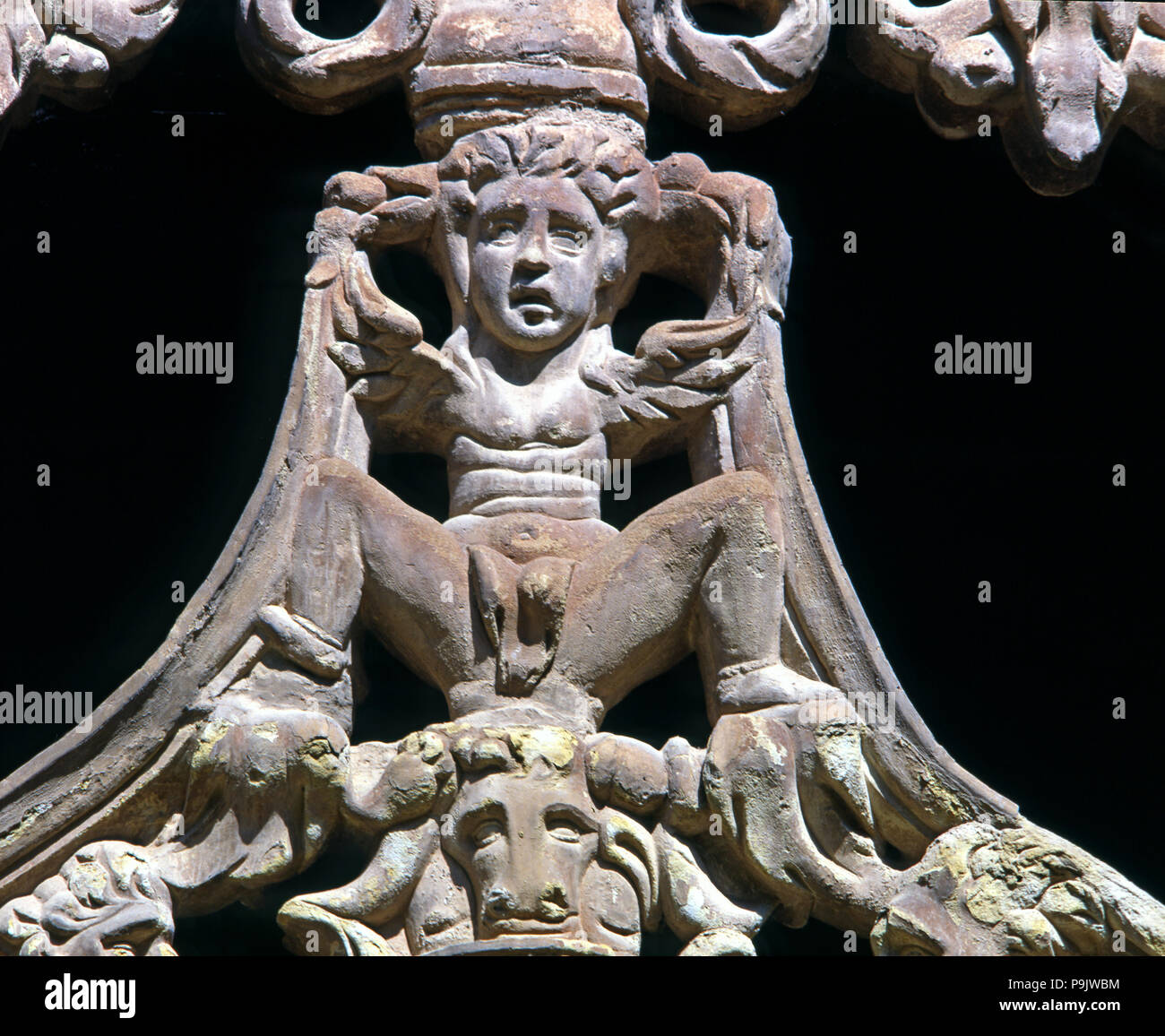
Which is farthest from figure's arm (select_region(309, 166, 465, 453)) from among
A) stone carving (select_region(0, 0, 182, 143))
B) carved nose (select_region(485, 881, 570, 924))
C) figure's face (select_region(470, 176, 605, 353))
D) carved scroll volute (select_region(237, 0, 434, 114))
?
carved nose (select_region(485, 881, 570, 924))

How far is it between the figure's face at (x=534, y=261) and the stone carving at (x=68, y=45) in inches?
42.3

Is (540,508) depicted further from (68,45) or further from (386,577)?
(68,45)

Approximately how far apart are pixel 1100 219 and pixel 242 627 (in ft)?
9.34

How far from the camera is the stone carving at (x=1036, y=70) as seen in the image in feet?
22.2

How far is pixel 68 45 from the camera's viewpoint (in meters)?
6.71

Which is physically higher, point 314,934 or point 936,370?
point 936,370

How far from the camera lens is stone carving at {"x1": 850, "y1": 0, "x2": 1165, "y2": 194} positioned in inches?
267

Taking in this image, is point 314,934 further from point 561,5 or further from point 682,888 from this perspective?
point 561,5

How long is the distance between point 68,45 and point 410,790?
90.2 inches

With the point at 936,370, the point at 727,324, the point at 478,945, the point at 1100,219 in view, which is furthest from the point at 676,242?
the point at 478,945

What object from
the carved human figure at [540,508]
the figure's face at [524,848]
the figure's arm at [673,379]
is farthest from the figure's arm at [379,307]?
the figure's face at [524,848]

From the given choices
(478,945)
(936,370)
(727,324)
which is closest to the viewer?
(478,945)

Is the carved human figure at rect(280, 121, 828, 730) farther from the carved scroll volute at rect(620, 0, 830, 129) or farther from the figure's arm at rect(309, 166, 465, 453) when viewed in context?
the carved scroll volute at rect(620, 0, 830, 129)

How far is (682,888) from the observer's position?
5.82m
